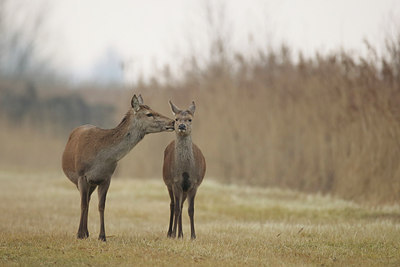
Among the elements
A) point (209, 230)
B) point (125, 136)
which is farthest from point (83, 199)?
point (209, 230)

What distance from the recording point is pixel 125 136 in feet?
28.9

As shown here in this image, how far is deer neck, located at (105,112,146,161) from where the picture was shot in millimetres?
8758

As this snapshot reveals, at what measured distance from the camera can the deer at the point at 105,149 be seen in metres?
8.67

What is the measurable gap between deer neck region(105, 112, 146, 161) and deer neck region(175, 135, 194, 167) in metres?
0.54

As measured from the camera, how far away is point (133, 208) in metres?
14.3

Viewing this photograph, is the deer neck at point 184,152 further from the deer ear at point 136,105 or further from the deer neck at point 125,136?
the deer ear at point 136,105

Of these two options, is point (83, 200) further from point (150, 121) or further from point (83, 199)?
point (150, 121)

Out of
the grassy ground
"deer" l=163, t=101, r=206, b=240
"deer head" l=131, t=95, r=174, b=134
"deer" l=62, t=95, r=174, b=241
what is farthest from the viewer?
"deer" l=163, t=101, r=206, b=240

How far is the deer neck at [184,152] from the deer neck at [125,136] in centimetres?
54

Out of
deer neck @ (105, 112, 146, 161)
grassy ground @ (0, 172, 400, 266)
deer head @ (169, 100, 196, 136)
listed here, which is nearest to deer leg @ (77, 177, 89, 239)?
grassy ground @ (0, 172, 400, 266)

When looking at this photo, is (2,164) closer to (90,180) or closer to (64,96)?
(64,96)

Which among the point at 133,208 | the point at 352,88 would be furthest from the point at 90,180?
the point at 352,88

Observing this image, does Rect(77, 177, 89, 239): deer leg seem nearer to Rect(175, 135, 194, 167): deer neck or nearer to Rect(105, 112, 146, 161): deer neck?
Rect(105, 112, 146, 161): deer neck

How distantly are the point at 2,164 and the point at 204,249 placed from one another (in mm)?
23081
